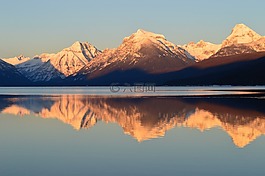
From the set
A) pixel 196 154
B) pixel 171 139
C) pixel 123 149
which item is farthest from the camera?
pixel 171 139

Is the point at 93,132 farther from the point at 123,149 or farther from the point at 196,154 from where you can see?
the point at 196,154

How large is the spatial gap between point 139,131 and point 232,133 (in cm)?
729

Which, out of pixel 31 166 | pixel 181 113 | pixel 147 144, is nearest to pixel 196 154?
pixel 147 144

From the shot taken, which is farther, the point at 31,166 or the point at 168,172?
the point at 31,166

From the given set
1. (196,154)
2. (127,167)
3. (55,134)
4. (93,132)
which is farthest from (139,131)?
(127,167)

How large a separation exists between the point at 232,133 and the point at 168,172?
1520 cm

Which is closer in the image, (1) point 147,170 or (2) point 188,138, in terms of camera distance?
(1) point 147,170

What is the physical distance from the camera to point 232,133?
117ft

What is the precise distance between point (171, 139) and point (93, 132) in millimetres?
7926

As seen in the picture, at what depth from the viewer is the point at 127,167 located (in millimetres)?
22812

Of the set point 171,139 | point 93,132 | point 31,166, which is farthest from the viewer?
point 93,132

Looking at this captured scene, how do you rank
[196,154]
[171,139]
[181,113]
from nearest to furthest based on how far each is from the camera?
1. [196,154]
2. [171,139]
3. [181,113]

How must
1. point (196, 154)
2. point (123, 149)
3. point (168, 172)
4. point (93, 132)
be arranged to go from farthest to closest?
point (93, 132), point (123, 149), point (196, 154), point (168, 172)

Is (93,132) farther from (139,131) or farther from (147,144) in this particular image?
(147,144)
